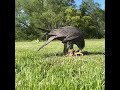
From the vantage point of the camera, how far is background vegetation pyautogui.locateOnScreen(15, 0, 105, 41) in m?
3.39

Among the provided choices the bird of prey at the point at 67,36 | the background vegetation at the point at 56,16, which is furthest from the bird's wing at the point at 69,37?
the background vegetation at the point at 56,16

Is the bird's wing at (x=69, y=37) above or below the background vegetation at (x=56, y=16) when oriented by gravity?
below

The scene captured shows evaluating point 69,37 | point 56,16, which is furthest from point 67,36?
point 56,16

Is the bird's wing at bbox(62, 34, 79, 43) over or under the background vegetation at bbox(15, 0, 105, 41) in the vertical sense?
under

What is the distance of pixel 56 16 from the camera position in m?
3.88

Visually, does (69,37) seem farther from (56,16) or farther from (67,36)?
(56,16)

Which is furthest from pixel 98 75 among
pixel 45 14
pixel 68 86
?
pixel 45 14

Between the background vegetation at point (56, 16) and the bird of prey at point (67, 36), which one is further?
the bird of prey at point (67, 36)

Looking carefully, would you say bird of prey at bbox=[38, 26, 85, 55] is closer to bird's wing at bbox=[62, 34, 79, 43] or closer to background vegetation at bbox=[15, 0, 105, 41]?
bird's wing at bbox=[62, 34, 79, 43]

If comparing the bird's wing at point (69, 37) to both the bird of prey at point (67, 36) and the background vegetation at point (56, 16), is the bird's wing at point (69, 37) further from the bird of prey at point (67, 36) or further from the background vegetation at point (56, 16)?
the background vegetation at point (56, 16)

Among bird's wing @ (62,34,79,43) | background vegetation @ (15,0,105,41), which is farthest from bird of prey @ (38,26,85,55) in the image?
background vegetation @ (15,0,105,41)

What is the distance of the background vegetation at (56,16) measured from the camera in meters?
3.39

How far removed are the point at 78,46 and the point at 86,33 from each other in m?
0.20

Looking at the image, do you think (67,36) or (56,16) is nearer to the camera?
(67,36)
